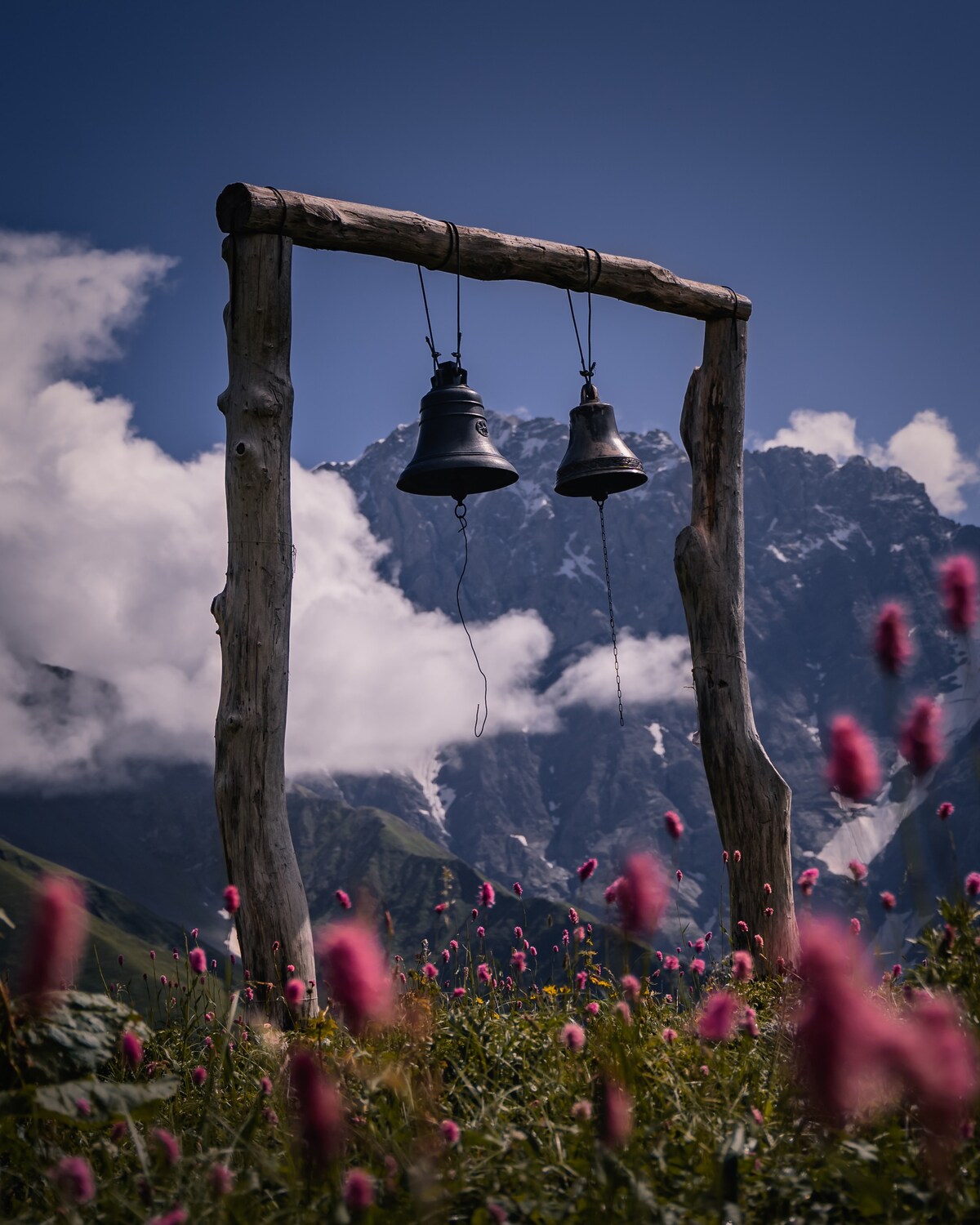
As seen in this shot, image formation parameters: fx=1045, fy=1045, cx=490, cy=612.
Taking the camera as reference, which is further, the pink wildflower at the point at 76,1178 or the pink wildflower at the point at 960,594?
the pink wildflower at the point at 960,594

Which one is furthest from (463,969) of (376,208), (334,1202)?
(376,208)

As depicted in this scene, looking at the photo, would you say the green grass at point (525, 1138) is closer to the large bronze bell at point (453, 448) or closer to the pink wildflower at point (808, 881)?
the pink wildflower at point (808, 881)

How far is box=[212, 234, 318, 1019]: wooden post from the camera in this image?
20.4 feet

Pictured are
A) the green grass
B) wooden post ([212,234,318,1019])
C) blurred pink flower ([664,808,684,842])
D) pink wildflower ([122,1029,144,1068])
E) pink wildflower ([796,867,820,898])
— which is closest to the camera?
the green grass

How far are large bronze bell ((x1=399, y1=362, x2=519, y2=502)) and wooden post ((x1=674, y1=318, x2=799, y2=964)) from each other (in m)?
1.81

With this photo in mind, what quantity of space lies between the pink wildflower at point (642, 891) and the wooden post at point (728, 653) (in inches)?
196

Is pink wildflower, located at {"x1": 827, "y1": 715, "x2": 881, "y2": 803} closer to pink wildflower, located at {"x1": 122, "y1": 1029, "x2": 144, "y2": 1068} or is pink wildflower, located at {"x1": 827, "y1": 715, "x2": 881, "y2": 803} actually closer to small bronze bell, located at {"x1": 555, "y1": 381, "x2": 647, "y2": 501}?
pink wildflower, located at {"x1": 122, "y1": 1029, "x2": 144, "y2": 1068}

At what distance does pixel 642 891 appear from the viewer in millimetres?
2525

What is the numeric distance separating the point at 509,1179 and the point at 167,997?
12.5 ft

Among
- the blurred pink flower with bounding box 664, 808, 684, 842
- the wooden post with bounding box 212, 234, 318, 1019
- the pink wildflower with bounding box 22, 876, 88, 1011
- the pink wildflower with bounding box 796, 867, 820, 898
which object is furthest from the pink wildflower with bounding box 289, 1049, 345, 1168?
the wooden post with bounding box 212, 234, 318, 1019

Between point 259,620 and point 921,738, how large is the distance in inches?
180

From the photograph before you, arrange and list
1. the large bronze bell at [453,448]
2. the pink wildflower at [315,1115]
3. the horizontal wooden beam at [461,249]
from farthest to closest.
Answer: the large bronze bell at [453,448], the horizontal wooden beam at [461,249], the pink wildflower at [315,1115]

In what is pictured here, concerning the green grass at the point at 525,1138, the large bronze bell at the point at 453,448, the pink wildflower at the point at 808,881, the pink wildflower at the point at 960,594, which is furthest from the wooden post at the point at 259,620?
the pink wildflower at the point at 960,594

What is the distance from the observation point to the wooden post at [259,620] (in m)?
6.22
